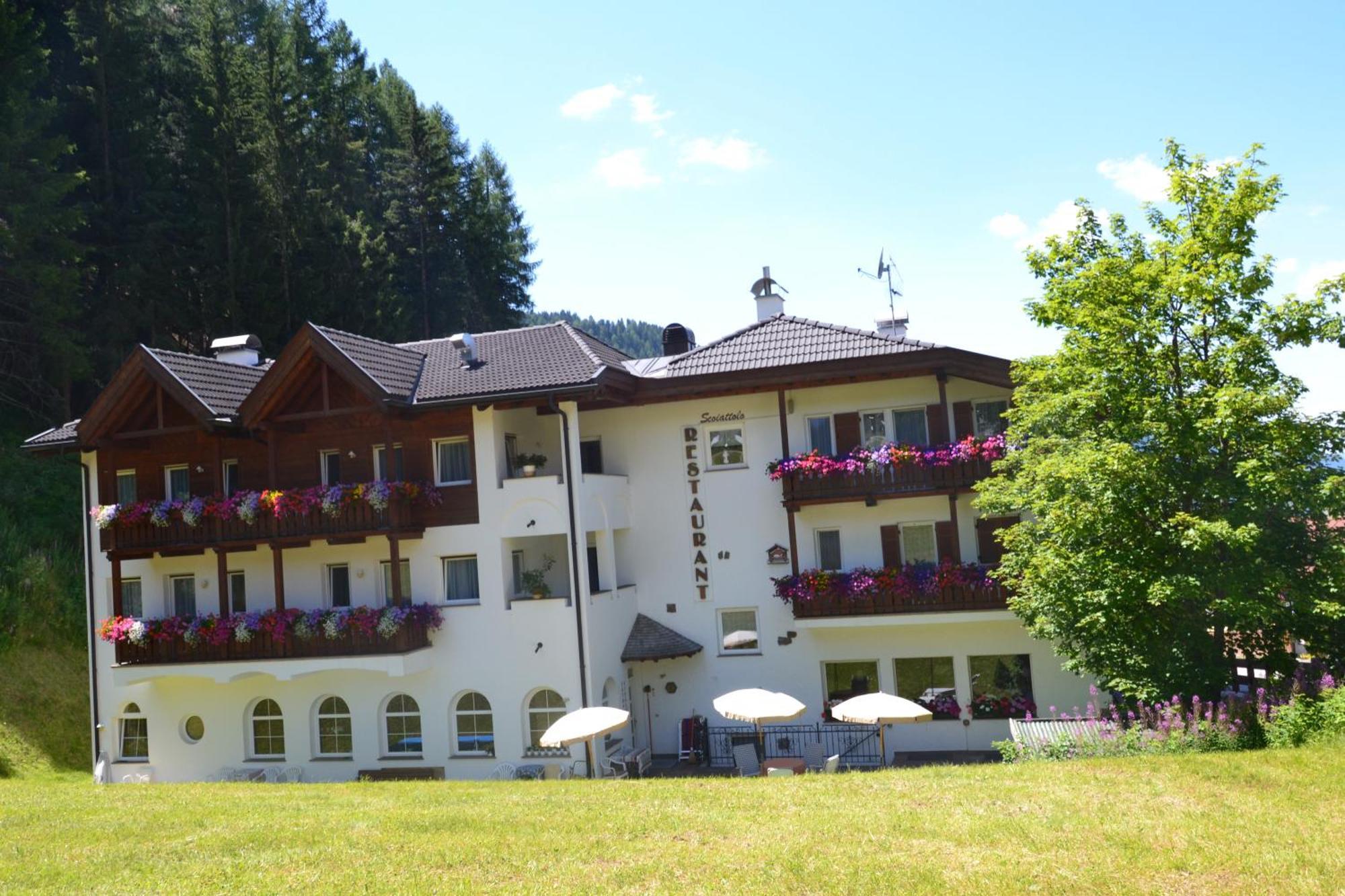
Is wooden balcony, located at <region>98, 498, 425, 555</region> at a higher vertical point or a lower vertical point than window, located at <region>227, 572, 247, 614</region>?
higher

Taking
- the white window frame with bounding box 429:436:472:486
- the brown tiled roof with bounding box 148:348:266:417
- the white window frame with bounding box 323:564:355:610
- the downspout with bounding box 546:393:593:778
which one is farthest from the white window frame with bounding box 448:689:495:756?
the brown tiled roof with bounding box 148:348:266:417

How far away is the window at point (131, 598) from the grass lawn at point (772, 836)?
10.8 metres

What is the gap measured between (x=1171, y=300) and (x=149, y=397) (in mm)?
22735

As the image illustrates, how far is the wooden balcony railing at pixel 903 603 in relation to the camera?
22797 mm

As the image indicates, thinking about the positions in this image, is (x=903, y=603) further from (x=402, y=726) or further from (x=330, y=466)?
(x=330, y=466)

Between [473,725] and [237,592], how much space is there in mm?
7314

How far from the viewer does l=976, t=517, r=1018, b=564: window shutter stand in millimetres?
23797

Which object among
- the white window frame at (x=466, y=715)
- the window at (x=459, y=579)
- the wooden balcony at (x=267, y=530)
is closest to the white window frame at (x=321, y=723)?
the white window frame at (x=466, y=715)

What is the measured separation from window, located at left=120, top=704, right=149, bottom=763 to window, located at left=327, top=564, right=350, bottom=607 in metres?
5.83

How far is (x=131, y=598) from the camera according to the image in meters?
27.2

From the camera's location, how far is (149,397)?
25.9 metres

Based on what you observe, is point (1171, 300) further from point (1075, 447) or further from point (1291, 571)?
point (1291, 571)

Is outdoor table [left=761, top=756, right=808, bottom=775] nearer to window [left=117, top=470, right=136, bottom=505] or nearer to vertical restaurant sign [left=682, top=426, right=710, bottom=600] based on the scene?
vertical restaurant sign [left=682, top=426, right=710, bottom=600]

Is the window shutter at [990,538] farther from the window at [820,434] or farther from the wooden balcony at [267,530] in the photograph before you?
the wooden balcony at [267,530]
